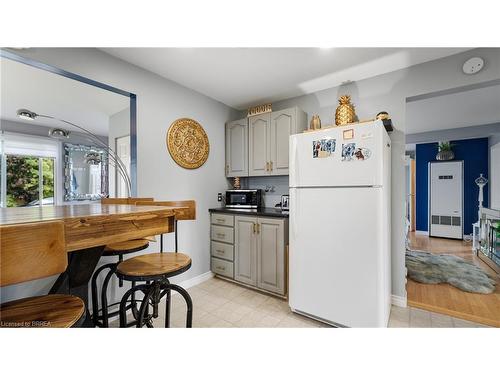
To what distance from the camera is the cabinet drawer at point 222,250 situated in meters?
2.57

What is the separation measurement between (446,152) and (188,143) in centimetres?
561

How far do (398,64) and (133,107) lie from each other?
8.33 feet

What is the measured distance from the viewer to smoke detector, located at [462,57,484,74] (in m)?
1.71

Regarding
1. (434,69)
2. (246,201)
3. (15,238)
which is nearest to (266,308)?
(246,201)

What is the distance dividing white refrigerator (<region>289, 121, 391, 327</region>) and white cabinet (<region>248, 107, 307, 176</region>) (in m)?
0.63

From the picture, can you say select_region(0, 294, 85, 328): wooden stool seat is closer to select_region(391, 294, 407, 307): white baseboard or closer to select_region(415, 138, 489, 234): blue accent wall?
select_region(391, 294, 407, 307): white baseboard

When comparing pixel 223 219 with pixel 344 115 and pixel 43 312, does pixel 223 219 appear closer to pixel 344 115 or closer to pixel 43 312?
pixel 344 115

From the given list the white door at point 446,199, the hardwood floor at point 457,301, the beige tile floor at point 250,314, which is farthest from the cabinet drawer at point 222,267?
the white door at point 446,199

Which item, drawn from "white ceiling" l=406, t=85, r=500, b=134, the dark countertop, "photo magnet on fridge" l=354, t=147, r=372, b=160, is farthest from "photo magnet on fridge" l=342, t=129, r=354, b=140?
"white ceiling" l=406, t=85, r=500, b=134

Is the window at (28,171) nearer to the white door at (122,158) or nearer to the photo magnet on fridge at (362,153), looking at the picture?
the white door at (122,158)

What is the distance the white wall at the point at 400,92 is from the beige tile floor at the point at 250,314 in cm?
28

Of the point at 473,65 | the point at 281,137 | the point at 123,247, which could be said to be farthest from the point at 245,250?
the point at 473,65

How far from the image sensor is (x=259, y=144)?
2688mm
